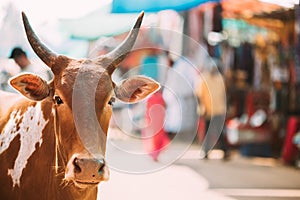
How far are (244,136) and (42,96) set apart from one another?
4795 mm

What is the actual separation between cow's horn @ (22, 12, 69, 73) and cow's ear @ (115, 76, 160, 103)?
0.89ft

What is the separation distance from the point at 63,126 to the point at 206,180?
10.2 feet

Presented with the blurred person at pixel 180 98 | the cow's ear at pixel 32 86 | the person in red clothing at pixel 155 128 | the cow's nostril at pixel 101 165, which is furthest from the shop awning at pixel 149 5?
the cow's nostril at pixel 101 165

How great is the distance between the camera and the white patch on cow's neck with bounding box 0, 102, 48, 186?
2328 millimetres

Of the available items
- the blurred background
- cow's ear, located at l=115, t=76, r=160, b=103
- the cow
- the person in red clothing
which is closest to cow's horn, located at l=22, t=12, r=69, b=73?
the cow

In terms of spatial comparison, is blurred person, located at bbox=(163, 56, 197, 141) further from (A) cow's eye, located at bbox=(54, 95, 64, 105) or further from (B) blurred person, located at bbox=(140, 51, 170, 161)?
(A) cow's eye, located at bbox=(54, 95, 64, 105)

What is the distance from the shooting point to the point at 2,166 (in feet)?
7.94

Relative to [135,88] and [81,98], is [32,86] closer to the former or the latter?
[81,98]

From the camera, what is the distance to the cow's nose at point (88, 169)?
6.23ft

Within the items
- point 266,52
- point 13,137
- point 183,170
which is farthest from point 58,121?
point 266,52

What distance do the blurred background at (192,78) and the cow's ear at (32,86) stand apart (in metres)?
0.72

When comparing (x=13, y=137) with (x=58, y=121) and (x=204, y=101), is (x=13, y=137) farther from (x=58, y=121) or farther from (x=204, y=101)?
(x=204, y=101)

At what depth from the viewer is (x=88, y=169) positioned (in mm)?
1898

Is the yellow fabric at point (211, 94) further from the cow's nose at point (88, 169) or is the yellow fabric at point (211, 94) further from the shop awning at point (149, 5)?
the cow's nose at point (88, 169)
